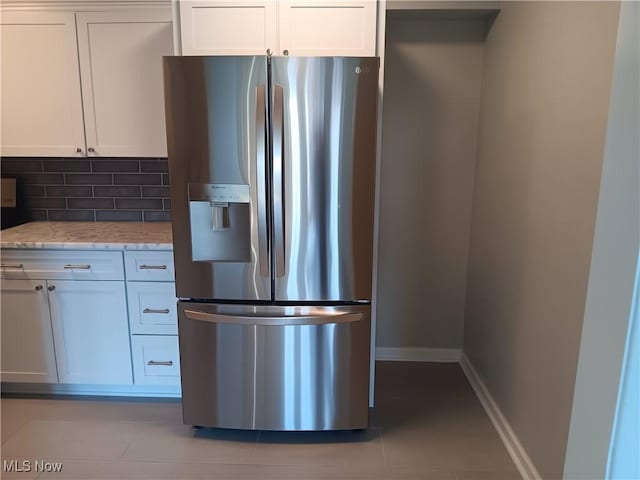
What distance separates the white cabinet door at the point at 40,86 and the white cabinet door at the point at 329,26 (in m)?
1.26

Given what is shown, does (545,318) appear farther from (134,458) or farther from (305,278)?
(134,458)

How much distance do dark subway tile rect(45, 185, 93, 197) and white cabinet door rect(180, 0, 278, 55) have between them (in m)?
1.29

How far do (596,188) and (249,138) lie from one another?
50.6 inches

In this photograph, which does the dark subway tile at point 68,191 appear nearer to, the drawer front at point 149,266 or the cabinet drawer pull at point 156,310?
the drawer front at point 149,266

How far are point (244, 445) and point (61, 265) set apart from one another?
1.34 meters

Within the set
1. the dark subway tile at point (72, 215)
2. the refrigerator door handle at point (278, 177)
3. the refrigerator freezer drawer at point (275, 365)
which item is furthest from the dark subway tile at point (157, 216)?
the refrigerator door handle at point (278, 177)

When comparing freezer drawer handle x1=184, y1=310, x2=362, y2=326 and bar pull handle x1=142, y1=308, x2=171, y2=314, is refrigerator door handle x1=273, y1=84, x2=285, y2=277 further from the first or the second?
bar pull handle x1=142, y1=308, x2=171, y2=314

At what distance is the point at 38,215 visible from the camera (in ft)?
9.87

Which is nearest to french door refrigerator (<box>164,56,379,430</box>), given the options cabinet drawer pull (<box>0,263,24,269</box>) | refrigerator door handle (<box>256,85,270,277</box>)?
refrigerator door handle (<box>256,85,270,277</box>)

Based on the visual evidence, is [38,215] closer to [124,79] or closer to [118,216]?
[118,216]

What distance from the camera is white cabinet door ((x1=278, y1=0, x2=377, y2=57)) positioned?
212 centimetres

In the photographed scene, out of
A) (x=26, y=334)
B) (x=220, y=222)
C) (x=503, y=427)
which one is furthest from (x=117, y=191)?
(x=503, y=427)

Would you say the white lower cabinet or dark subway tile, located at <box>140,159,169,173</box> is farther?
dark subway tile, located at <box>140,159,169,173</box>

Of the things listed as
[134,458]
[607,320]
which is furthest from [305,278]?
[607,320]
